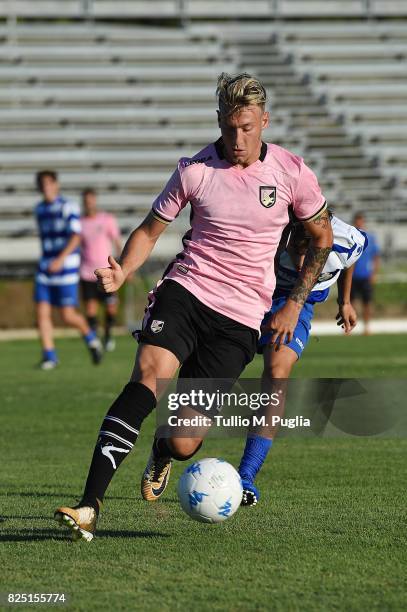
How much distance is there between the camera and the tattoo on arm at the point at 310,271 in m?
5.75

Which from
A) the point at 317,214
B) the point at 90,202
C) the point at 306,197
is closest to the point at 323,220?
the point at 317,214

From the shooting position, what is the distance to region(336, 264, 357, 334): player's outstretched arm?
22.0 feet

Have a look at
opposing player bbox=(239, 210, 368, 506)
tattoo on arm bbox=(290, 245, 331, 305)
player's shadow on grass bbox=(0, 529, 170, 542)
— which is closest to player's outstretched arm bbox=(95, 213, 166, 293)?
tattoo on arm bbox=(290, 245, 331, 305)

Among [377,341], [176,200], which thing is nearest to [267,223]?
[176,200]

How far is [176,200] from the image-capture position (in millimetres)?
5473

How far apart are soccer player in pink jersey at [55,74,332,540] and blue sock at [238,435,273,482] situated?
73cm

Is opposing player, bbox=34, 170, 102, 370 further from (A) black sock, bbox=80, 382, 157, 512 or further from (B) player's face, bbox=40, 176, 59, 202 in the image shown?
(A) black sock, bbox=80, 382, 157, 512

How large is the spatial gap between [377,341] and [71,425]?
35.6ft

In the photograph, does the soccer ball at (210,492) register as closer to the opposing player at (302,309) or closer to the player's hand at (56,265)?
the opposing player at (302,309)

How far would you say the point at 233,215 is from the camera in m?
5.46

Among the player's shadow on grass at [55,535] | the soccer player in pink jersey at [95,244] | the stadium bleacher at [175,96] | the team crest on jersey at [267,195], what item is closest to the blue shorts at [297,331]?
the team crest on jersey at [267,195]

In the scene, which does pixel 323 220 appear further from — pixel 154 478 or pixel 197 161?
pixel 154 478

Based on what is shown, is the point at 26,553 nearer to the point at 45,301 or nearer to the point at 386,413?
the point at 386,413

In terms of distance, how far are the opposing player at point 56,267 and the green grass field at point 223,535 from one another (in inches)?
209
